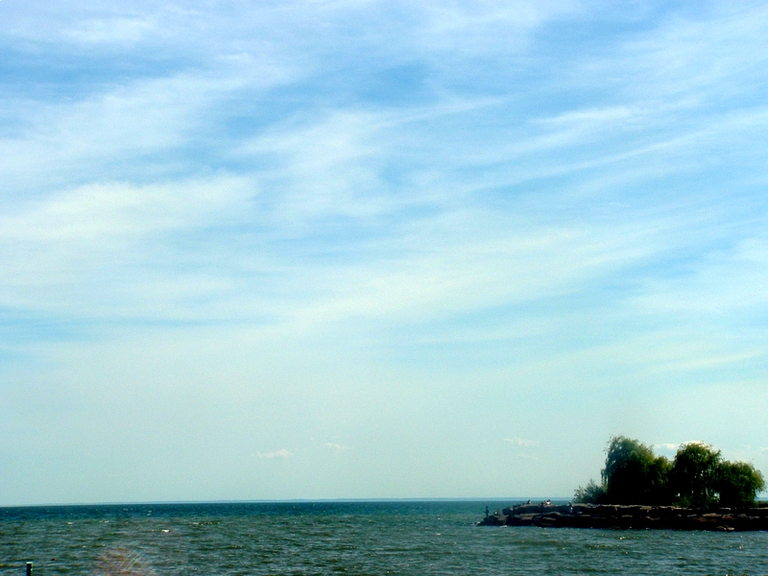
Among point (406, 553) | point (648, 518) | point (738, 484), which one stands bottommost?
point (406, 553)

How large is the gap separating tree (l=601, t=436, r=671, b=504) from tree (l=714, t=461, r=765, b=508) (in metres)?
5.67

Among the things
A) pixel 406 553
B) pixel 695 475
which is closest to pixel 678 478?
pixel 695 475

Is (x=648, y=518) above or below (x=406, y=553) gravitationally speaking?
above

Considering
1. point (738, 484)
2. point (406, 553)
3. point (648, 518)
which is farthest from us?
point (738, 484)

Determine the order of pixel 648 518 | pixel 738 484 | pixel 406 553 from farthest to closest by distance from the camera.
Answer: pixel 738 484 < pixel 648 518 < pixel 406 553

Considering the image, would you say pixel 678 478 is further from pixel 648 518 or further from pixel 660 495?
pixel 648 518

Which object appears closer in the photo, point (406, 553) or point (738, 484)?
point (406, 553)

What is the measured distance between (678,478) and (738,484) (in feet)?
20.7

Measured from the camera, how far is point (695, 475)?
83.7 metres

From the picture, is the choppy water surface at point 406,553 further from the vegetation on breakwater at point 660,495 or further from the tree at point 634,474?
the tree at point 634,474

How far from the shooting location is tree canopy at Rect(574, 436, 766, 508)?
81.2 m

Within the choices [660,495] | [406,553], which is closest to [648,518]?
[660,495]

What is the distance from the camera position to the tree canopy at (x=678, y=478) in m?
81.2

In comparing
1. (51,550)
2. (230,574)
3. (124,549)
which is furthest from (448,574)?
(51,550)
